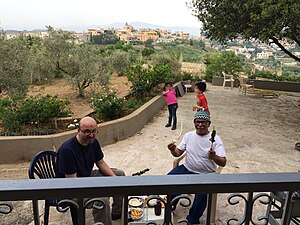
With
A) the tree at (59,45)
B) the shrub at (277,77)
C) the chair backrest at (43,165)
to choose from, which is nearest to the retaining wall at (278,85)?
the shrub at (277,77)

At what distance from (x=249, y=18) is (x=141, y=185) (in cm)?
943

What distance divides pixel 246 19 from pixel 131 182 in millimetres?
9567

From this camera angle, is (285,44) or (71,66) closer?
(71,66)

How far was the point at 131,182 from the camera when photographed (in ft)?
3.64

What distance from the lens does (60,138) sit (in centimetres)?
582

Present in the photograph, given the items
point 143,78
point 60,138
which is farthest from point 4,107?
point 143,78

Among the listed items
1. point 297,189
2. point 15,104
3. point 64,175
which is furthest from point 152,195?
point 15,104

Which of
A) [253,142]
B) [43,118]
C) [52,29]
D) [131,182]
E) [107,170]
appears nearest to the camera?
[131,182]

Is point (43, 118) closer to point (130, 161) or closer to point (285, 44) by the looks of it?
point (130, 161)

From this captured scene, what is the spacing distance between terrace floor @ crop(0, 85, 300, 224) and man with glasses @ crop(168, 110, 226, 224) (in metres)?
0.51

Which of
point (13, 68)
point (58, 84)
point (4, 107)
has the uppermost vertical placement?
point (13, 68)

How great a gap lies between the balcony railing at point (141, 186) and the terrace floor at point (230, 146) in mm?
2634

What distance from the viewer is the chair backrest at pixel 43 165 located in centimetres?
303

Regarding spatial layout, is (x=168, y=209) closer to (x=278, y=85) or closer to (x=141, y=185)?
(x=141, y=185)
